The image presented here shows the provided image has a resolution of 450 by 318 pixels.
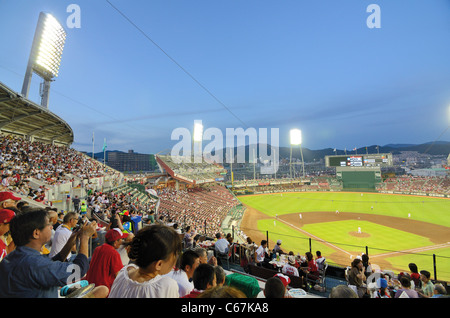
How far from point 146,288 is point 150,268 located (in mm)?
148

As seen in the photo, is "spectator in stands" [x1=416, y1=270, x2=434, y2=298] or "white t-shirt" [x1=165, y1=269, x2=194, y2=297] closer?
Result: "white t-shirt" [x1=165, y1=269, x2=194, y2=297]

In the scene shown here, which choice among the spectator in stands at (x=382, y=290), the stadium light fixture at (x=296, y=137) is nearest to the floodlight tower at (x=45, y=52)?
the spectator in stands at (x=382, y=290)

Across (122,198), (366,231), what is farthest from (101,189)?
(366,231)

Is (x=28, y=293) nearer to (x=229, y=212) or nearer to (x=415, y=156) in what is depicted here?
(x=229, y=212)

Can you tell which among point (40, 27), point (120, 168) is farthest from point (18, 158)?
point (120, 168)

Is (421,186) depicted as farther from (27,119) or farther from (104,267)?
(27,119)

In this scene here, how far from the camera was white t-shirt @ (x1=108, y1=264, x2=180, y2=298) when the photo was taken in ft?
5.25

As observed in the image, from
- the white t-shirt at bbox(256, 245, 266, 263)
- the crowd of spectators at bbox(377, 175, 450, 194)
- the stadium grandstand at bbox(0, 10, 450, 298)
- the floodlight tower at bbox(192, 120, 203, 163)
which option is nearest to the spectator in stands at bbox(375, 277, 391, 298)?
the stadium grandstand at bbox(0, 10, 450, 298)

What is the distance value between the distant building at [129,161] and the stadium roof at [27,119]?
468 ft

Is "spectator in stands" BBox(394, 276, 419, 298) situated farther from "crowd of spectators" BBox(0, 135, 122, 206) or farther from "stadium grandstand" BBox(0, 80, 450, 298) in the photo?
"crowd of spectators" BBox(0, 135, 122, 206)

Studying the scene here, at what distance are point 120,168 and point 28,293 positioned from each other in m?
182

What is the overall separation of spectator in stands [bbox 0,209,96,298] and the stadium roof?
55.4 feet

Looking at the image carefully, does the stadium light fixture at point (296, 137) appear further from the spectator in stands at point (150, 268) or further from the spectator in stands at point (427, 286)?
the spectator in stands at point (150, 268)

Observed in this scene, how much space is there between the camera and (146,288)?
162 cm
